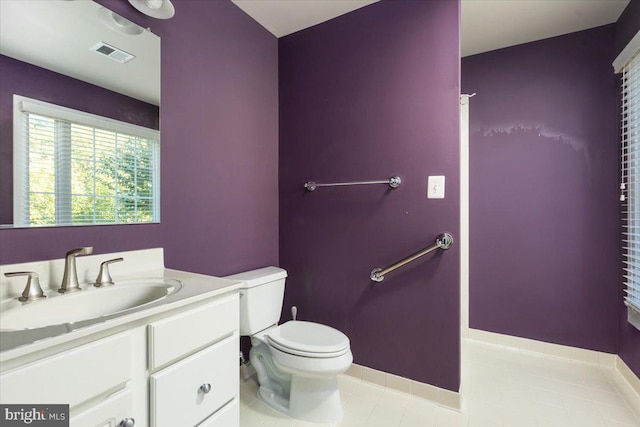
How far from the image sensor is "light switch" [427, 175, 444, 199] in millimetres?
1604

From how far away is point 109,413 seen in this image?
73 cm

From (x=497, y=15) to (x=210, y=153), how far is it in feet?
6.65

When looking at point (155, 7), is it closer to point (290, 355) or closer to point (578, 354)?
point (290, 355)

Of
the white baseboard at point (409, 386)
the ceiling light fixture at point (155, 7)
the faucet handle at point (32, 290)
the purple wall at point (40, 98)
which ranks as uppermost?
the ceiling light fixture at point (155, 7)

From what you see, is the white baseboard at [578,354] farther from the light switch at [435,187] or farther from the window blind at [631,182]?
the light switch at [435,187]

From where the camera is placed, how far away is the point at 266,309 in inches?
67.6

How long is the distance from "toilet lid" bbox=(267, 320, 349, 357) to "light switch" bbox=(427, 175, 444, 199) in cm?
92

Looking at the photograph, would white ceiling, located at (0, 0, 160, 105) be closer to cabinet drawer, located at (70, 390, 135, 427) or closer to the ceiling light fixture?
the ceiling light fixture

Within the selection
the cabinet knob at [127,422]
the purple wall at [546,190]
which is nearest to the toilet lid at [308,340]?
the cabinet knob at [127,422]

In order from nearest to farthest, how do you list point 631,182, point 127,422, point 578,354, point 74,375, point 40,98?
1. point 74,375
2. point 127,422
3. point 40,98
4. point 631,182
5. point 578,354

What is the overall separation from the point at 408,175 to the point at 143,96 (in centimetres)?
143

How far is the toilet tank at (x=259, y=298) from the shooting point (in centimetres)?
160

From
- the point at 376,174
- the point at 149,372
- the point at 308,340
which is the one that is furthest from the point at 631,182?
the point at 149,372

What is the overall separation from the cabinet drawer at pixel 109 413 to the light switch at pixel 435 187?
155 cm
